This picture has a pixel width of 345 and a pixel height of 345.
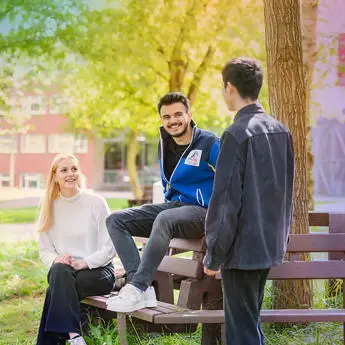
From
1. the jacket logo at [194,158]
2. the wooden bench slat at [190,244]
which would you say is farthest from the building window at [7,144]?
the jacket logo at [194,158]

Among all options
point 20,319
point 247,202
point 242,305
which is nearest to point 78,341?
point 242,305

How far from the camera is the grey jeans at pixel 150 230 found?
14.3 ft

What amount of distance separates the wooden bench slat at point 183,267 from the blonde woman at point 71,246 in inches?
16.4

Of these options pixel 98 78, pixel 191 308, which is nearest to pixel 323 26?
pixel 98 78

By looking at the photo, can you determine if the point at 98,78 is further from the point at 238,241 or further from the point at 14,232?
the point at 238,241

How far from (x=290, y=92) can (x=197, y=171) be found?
1.60 meters

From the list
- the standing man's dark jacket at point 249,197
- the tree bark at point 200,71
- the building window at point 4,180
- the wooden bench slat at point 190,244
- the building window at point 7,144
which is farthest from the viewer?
the building window at point 4,180

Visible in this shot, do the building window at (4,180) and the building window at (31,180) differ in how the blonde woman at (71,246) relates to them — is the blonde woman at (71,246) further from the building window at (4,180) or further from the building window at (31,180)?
the building window at (4,180)

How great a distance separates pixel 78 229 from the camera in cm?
514

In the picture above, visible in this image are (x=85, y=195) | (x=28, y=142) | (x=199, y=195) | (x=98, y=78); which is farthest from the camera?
(x=28, y=142)

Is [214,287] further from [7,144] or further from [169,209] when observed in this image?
[7,144]

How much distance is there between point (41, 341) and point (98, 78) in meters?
14.4

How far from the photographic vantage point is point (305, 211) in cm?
584

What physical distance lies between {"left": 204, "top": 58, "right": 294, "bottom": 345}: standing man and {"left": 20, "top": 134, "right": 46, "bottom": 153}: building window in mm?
44369
